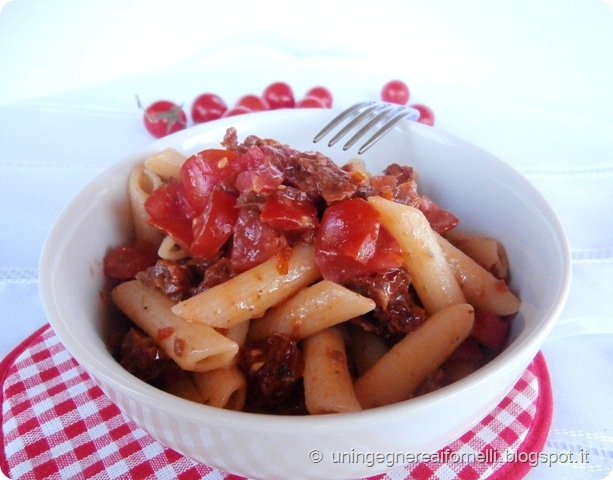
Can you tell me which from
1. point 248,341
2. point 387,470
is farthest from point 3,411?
point 387,470

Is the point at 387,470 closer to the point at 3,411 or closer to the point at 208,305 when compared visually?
the point at 208,305

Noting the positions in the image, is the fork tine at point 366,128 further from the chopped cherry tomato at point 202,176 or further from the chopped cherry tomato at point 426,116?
the chopped cherry tomato at point 426,116

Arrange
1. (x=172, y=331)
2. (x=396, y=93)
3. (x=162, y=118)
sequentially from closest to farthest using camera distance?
1. (x=172, y=331)
2. (x=162, y=118)
3. (x=396, y=93)

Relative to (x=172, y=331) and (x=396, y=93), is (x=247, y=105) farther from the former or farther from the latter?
(x=172, y=331)

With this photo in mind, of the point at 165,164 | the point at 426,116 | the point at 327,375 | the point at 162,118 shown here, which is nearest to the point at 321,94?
the point at 426,116

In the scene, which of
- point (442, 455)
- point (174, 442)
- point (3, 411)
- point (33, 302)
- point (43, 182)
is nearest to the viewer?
point (174, 442)

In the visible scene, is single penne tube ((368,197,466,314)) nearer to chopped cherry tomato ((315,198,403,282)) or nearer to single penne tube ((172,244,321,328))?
chopped cherry tomato ((315,198,403,282))

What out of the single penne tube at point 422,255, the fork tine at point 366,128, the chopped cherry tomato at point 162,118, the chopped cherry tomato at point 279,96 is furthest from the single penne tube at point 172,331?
the chopped cherry tomato at point 279,96
